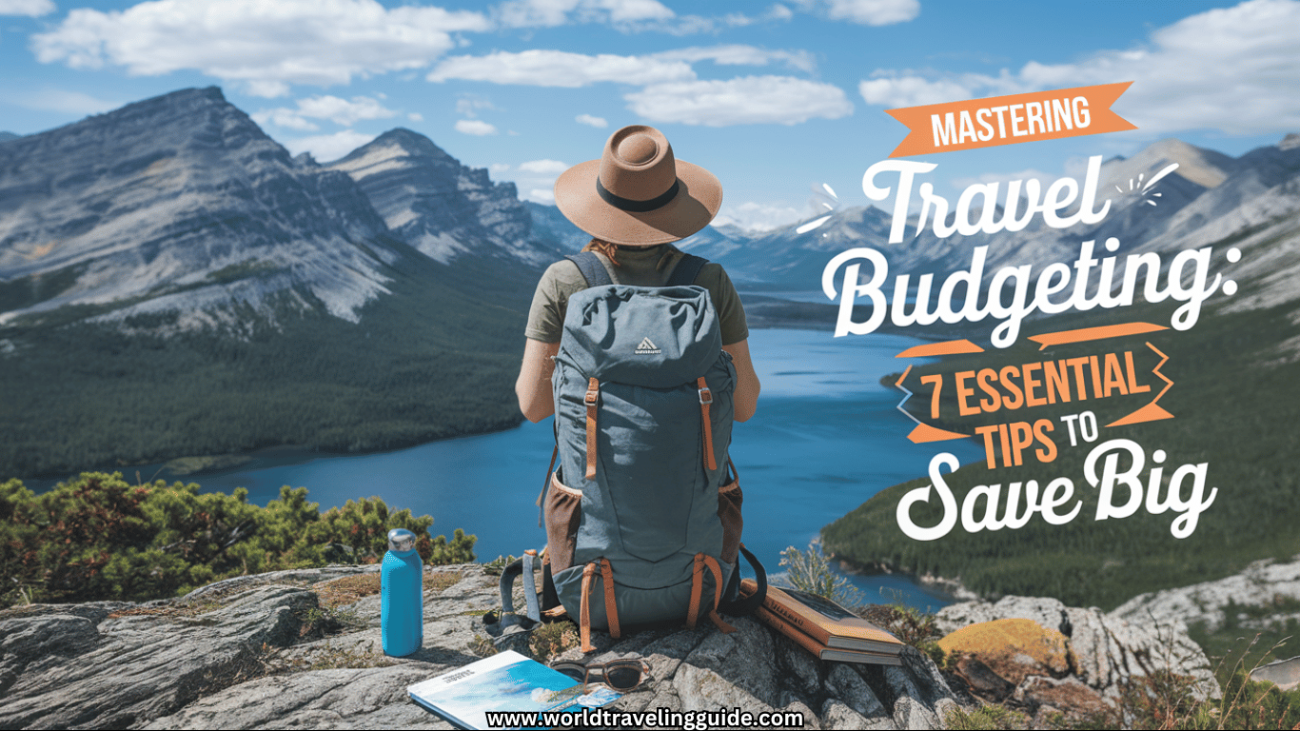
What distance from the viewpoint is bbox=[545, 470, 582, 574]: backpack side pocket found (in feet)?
12.5

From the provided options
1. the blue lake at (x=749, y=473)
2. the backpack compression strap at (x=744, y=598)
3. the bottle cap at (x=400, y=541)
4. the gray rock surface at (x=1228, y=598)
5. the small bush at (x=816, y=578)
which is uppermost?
the bottle cap at (x=400, y=541)

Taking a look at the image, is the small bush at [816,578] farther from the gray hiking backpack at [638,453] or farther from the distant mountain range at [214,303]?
the distant mountain range at [214,303]

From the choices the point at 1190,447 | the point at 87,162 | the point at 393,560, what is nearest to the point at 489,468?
the point at 1190,447

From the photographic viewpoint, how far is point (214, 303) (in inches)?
5507

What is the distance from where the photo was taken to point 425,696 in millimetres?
3410

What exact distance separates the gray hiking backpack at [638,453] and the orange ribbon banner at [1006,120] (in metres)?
11.3

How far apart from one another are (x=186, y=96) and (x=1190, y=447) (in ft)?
741

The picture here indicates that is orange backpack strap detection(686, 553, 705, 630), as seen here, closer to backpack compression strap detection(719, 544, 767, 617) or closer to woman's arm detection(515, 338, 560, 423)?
backpack compression strap detection(719, 544, 767, 617)

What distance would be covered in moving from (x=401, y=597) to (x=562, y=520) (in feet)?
3.24

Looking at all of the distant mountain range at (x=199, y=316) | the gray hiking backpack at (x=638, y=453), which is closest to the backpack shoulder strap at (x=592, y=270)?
the gray hiking backpack at (x=638, y=453)

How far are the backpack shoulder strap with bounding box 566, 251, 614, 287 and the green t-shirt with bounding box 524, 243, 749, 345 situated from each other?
0.09ft

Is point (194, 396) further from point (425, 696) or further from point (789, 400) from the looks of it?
point (425, 696)

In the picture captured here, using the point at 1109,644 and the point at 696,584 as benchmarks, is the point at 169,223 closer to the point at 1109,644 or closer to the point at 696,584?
the point at 696,584

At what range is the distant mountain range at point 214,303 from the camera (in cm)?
10500
